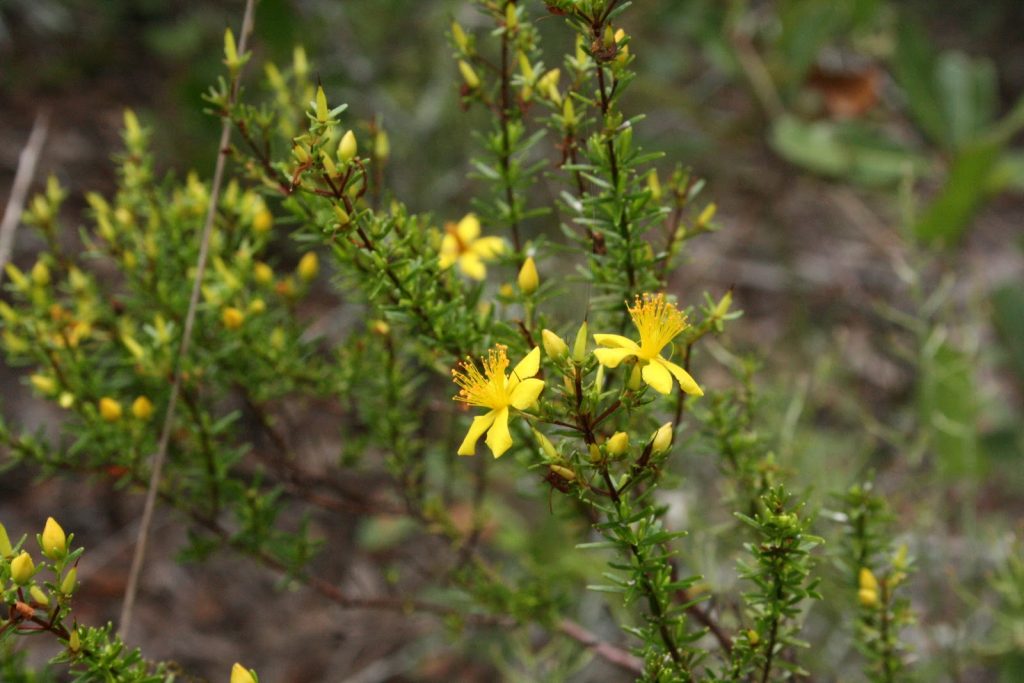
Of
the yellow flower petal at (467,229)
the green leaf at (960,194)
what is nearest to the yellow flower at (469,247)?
the yellow flower petal at (467,229)

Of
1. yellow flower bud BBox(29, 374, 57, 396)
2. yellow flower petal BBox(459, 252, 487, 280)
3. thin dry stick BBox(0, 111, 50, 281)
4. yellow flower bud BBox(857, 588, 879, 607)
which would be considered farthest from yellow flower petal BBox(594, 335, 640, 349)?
thin dry stick BBox(0, 111, 50, 281)

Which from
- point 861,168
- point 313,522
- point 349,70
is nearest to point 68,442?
point 313,522

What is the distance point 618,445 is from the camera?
34.7 inches

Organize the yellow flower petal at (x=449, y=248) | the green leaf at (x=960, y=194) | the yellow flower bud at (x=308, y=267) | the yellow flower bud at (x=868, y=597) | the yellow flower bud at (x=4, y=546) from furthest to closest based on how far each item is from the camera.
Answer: the green leaf at (x=960, y=194)
the yellow flower bud at (x=308, y=267)
the yellow flower petal at (x=449, y=248)
the yellow flower bud at (x=868, y=597)
the yellow flower bud at (x=4, y=546)

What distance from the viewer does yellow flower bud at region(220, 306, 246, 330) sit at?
4.56 ft

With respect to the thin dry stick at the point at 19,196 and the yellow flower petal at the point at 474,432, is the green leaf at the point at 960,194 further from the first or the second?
the thin dry stick at the point at 19,196

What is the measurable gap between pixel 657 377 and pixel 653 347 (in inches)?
2.9

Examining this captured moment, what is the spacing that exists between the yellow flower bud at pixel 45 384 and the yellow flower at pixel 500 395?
2.47 ft

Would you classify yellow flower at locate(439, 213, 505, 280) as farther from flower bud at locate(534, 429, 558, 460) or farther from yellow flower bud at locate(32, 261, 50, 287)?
yellow flower bud at locate(32, 261, 50, 287)

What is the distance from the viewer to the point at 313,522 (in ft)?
10.3

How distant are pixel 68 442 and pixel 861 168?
9.76 feet

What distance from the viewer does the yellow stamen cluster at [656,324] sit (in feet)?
3.14

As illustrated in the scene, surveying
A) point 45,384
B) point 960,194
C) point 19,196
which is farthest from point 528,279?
point 960,194

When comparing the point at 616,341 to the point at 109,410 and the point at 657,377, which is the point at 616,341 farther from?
the point at 109,410
